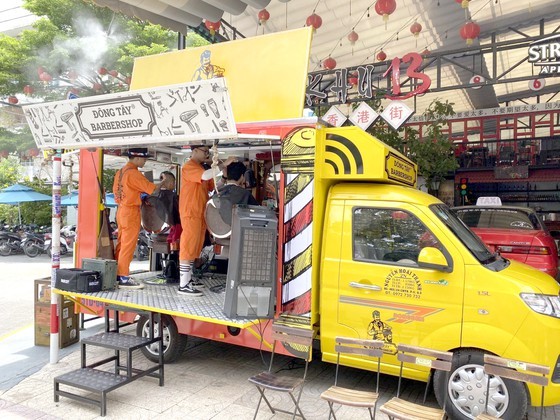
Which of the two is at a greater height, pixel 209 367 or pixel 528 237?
pixel 528 237

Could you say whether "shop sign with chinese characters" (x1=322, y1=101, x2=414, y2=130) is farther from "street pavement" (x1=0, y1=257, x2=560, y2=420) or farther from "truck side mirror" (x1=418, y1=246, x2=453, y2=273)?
"truck side mirror" (x1=418, y1=246, x2=453, y2=273)

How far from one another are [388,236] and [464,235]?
70 centimetres

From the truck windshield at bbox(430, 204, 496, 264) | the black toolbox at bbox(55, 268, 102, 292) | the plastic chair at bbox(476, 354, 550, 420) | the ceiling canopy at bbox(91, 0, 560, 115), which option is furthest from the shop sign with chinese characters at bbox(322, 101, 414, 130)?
the plastic chair at bbox(476, 354, 550, 420)

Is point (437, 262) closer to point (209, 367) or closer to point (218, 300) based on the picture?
point (218, 300)

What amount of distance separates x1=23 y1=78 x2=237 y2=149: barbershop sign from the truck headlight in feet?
8.99

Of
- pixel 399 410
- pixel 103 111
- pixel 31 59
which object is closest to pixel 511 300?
pixel 399 410

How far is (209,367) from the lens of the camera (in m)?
5.20

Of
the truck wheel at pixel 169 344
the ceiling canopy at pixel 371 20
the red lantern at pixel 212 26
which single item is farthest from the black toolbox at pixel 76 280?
the red lantern at pixel 212 26

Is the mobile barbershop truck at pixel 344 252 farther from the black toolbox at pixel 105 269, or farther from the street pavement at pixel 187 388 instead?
the street pavement at pixel 187 388

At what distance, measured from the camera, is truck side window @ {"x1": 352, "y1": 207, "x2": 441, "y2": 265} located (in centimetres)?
400

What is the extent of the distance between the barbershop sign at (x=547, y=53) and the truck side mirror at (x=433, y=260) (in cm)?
→ 745

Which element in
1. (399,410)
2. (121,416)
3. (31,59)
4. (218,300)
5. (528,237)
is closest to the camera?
(399,410)

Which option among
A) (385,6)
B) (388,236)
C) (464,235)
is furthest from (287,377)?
(385,6)

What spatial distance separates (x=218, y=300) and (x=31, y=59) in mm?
15383
